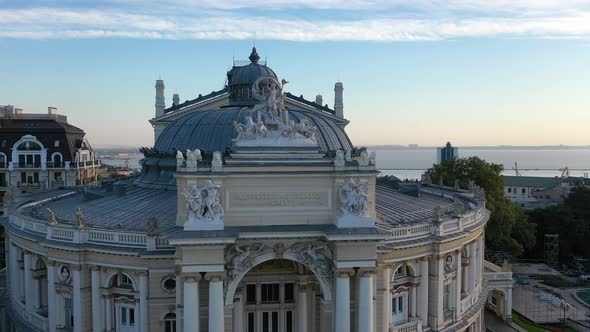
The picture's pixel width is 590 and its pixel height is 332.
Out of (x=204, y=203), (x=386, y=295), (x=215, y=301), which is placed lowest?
(x=386, y=295)

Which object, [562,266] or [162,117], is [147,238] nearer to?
[162,117]

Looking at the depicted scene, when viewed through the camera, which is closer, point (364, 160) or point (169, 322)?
point (364, 160)

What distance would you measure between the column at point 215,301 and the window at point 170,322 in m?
4.68

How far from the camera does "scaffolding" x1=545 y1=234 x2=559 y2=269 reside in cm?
7281

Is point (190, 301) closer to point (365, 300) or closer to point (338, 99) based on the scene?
point (365, 300)

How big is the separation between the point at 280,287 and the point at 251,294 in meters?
1.72

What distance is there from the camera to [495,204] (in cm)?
6462

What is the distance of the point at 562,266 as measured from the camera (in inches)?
2837

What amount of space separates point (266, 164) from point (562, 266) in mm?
59227

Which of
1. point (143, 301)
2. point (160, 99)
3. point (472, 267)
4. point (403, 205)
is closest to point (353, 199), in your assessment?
point (403, 205)

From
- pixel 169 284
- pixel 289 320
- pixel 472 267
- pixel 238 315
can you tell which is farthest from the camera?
pixel 472 267

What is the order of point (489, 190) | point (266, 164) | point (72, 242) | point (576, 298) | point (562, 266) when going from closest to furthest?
1. point (266, 164)
2. point (72, 242)
3. point (576, 298)
4. point (489, 190)
5. point (562, 266)

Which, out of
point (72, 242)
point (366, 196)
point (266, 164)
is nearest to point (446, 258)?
point (366, 196)

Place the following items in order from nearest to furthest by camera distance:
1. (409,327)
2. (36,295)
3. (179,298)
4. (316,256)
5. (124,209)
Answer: (316,256), (179,298), (409,327), (124,209), (36,295)
